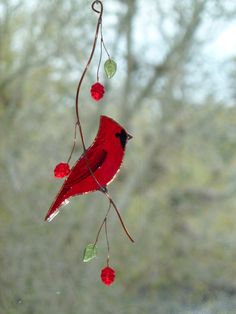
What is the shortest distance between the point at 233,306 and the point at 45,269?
53cm

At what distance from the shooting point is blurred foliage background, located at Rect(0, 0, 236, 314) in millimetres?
1782

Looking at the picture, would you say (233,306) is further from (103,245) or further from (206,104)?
(206,104)

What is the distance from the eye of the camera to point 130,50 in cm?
203

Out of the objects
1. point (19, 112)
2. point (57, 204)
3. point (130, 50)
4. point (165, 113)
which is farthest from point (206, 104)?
point (57, 204)

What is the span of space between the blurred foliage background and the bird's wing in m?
0.87

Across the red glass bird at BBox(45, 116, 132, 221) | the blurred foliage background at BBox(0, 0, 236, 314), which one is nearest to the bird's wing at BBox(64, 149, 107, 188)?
the red glass bird at BBox(45, 116, 132, 221)

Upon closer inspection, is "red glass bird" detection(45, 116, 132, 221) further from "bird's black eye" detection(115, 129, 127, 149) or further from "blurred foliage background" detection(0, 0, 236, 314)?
"blurred foliage background" detection(0, 0, 236, 314)

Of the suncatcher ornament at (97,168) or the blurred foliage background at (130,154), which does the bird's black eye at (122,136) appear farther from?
the blurred foliage background at (130,154)

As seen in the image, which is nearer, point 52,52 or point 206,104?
point 52,52

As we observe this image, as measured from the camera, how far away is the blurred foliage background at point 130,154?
1.78 metres

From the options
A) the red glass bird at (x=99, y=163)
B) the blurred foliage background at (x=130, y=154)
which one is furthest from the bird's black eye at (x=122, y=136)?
the blurred foliage background at (x=130, y=154)

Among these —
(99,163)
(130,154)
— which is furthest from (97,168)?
(130,154)

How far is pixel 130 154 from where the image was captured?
2.33 metres

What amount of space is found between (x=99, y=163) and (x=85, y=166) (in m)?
0.01
